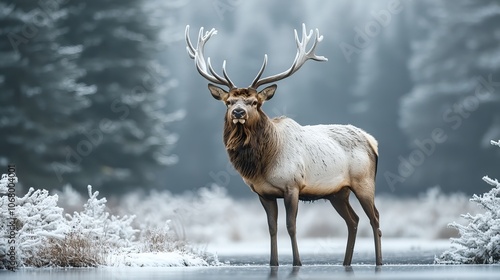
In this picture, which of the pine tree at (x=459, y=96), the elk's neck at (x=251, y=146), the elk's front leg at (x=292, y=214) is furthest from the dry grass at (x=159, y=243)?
the pine tree at (x=459, y=96)

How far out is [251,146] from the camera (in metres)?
16.1

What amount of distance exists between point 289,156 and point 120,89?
23.2 metres

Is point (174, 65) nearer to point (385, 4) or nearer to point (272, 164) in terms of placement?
point (385, 4)

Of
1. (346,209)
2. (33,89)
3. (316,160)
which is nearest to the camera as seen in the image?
(316,160)

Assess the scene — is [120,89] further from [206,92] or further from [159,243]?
[159,243]

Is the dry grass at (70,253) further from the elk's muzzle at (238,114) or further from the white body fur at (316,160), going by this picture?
the elk's muzzle at (238,114)

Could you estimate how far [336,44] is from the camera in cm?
5816

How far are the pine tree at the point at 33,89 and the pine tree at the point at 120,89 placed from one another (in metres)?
2.68

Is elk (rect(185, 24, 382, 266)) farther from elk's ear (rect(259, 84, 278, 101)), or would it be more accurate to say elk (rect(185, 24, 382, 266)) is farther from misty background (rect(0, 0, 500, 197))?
misty background (rect(0, 0, 500, 197))

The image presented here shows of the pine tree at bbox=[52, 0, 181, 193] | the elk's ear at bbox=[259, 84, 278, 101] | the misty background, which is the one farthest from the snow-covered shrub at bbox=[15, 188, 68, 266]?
the pine tree at bbox=[52, 0, 181, 193]

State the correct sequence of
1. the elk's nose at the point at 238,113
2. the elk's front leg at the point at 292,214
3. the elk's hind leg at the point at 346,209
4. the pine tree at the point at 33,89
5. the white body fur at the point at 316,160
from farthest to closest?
the pine tree at the point at 33,89
the elk's hind leg at the point at 346,209
the white body fur at the point at 316,160
the elk's front leg at the point at 292,214
the elk's nose at the point at 238,113

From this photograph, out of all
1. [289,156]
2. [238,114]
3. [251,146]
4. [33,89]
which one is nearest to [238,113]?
[238,114]

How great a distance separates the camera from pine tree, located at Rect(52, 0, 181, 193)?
125ft

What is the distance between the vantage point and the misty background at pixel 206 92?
3428 centimetres
